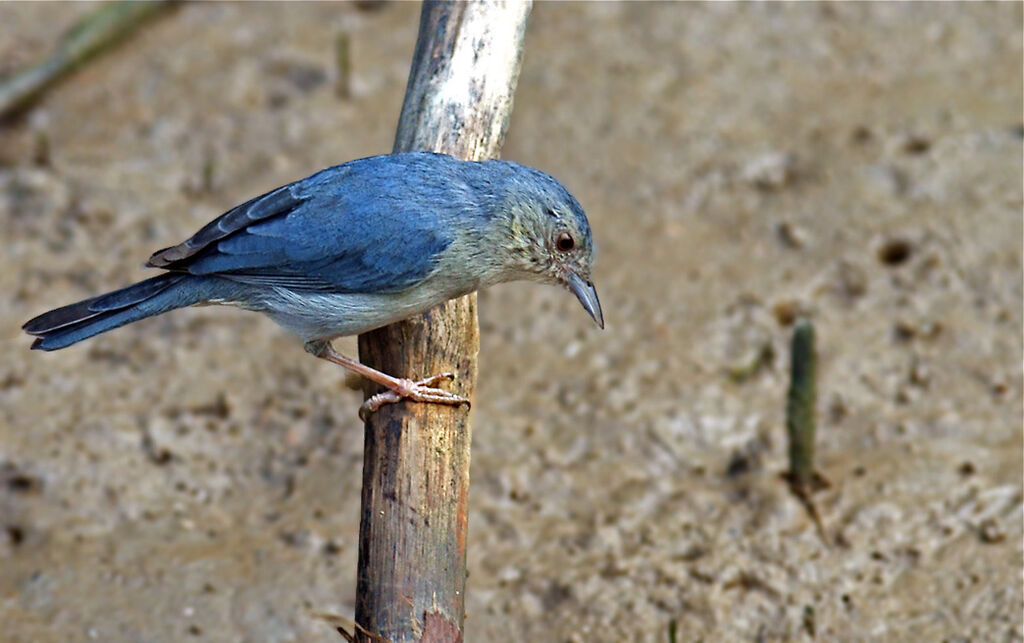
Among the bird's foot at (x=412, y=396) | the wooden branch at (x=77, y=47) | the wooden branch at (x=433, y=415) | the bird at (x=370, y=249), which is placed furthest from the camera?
the wooden branch at (x=77, y=47)

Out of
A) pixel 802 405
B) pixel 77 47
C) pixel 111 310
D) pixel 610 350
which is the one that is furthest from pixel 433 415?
pixel 77 47

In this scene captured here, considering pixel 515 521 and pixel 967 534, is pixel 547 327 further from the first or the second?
pixel 967 534

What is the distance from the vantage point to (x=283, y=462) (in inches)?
199

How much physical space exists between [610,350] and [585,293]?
1634 millimetres

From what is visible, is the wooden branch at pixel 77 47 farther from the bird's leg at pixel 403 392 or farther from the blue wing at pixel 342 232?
the bird's leg at pixel 403 392

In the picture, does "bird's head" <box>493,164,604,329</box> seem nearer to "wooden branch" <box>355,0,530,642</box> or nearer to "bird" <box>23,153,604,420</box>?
"bird" <box>23,153,604,420</box>

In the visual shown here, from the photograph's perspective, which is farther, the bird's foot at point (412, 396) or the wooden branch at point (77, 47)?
the wooden branch at point (77, 47)

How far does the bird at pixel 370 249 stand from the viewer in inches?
144

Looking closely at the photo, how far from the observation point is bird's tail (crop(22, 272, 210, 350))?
3.70 meters

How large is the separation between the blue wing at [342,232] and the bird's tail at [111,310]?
71mm

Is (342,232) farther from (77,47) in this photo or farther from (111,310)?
(77,47)

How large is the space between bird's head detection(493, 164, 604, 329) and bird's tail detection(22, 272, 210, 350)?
41.0 inches

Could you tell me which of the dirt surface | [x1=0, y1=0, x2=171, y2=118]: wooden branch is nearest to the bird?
the dirt surface

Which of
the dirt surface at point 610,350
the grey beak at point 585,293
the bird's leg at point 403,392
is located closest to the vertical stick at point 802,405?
the dirt surface at point 610,350
